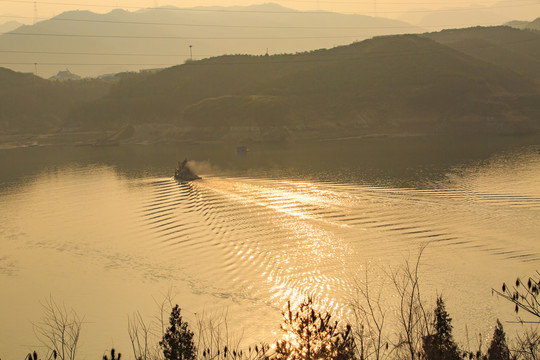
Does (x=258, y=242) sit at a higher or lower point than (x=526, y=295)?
lower

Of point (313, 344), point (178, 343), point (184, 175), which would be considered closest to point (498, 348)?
point (313, 344)

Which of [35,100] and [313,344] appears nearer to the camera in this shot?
[313,344]

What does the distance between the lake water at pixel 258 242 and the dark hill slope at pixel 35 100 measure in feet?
269

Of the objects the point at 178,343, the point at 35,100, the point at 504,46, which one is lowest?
the point at 178,343

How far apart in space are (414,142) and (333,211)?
55.6 metres

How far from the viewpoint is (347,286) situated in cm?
2286

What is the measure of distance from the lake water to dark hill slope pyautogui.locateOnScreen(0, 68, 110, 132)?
82.1m

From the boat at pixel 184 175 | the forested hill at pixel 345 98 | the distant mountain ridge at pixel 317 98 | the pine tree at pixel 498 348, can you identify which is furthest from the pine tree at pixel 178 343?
the forested hill at pixel 345 98

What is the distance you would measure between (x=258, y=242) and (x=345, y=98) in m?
88.8

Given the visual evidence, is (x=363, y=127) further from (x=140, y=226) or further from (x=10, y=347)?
(x=10, y=347)

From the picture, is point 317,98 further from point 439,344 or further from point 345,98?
point 439,344

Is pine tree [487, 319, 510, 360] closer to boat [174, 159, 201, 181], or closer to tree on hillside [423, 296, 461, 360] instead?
tree on hillside [423, 296, 461, 360]

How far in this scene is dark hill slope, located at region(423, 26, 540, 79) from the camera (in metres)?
135

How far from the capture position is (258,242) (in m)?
29.4
